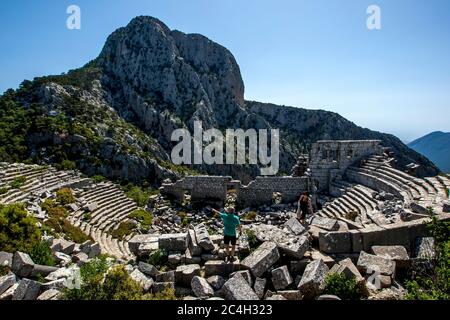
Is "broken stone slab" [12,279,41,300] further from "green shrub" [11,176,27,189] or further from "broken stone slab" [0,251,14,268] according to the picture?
"green shrub" [11,176,27,189]

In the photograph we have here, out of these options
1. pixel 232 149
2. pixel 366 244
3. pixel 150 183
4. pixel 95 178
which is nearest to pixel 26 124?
pixel 95 178

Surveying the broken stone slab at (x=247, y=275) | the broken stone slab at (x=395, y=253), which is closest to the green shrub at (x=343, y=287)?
the broken stone slab at (x=247, y=275)

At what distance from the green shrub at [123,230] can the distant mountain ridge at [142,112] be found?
13.3 meters

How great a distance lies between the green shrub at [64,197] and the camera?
22.8 meters

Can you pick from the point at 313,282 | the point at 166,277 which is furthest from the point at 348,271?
the point at 166,277

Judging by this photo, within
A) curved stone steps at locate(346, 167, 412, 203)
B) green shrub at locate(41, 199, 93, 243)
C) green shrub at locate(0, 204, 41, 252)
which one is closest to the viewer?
green shrub at locate(0, 204, 41, 252)

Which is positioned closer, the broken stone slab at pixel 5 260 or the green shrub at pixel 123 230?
the broken stone slab at pixel 5 260

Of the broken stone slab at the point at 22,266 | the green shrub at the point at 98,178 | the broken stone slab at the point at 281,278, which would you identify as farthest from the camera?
the green shrub at the point at 98,178

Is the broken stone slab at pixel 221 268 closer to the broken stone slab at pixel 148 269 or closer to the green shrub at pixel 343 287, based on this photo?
the broken stone slab at pixel 148 269

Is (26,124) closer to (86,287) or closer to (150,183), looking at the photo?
(150,183)

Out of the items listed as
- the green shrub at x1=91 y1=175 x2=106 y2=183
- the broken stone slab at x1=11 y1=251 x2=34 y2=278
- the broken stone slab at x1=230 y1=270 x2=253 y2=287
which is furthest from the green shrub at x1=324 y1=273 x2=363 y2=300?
the green shrub at x1=91 y1=175 x2=106 y2=183

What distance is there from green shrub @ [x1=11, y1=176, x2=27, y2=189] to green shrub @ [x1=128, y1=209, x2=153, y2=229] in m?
7.66

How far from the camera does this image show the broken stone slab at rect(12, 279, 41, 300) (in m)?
7.18

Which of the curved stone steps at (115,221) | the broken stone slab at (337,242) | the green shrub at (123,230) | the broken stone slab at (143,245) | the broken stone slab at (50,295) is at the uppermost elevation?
the broken stone slab at (337,242)
